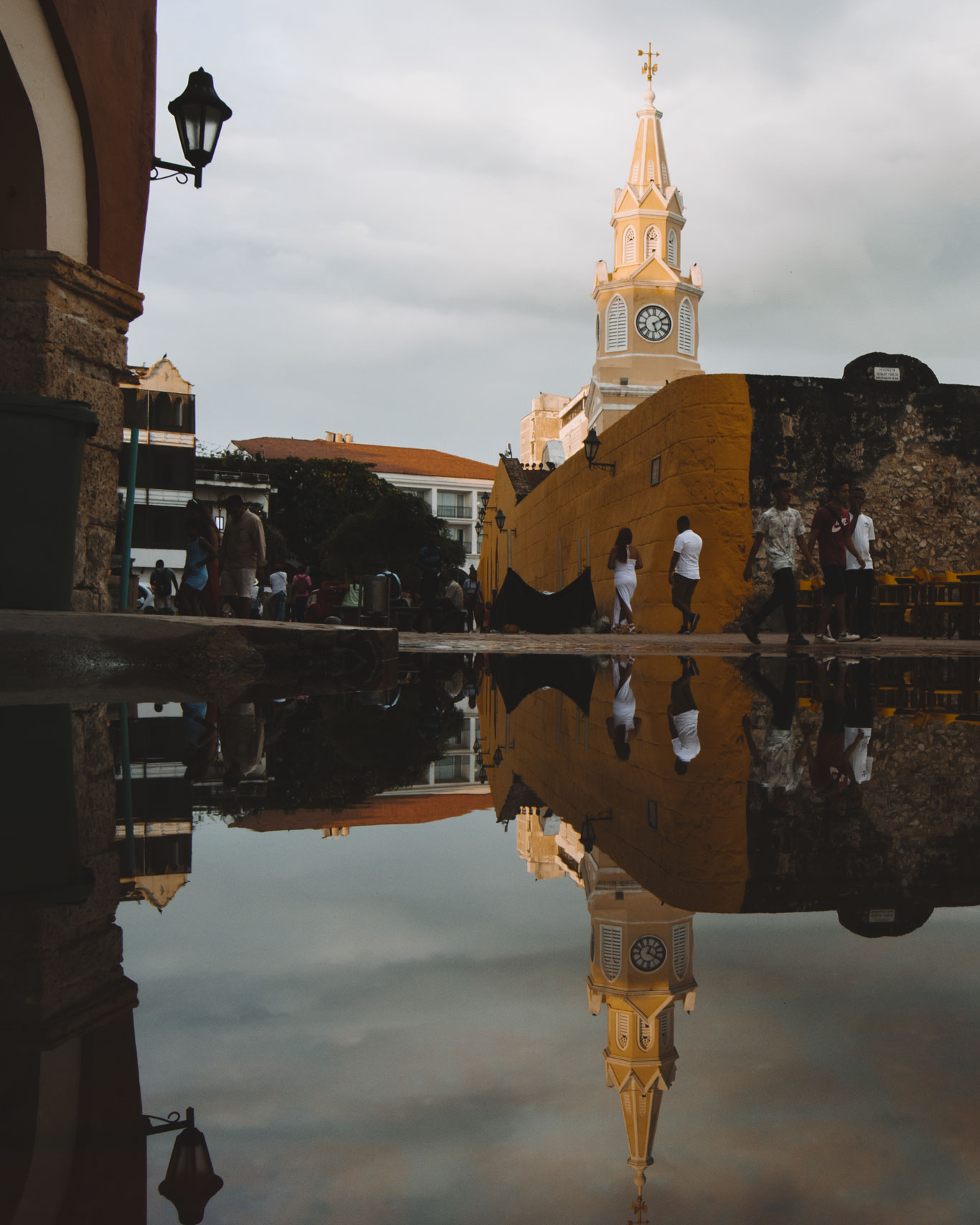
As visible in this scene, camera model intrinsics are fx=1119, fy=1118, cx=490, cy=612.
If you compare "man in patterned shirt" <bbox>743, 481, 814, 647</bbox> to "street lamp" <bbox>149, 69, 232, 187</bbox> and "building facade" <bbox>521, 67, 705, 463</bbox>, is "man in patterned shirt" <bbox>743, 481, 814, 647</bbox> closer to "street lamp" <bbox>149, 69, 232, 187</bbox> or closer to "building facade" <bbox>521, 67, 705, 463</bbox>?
"street lamp" <bbox>149, 69, 232, 187</bbox>

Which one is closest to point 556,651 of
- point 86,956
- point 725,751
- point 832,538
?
point 832,538

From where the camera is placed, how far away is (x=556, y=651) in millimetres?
11172

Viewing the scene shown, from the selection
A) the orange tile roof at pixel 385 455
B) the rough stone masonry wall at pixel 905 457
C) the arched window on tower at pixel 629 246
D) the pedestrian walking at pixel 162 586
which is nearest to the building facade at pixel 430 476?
the orange tile roof at pixel 385 455

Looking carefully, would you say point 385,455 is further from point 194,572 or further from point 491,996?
point 491,996

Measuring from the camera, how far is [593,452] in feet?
63.0

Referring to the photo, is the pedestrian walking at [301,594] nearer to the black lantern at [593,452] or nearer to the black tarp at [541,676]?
the black lantern at [593,452]

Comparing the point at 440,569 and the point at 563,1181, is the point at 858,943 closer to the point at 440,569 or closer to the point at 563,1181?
the point at 563,1181

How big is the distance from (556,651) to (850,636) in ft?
14.5

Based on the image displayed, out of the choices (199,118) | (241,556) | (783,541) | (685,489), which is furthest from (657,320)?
(199,118)

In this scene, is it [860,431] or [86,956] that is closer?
[86,956]

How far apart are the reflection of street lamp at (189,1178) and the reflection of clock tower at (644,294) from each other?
51.5m

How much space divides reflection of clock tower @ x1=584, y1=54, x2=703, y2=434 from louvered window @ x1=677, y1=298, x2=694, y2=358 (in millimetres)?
35

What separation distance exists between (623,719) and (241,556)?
8.20 meters

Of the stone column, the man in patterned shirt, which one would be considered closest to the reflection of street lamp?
the stone column
